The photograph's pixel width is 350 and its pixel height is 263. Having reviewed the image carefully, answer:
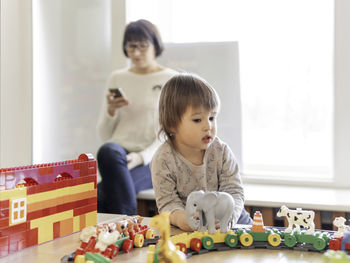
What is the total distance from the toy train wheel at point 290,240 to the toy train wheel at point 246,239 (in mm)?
69

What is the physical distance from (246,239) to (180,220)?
21 centimetres

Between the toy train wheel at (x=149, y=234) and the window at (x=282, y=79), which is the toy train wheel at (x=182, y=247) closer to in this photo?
the toy train wheel at (x=149, y=234)

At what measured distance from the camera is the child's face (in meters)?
1.17

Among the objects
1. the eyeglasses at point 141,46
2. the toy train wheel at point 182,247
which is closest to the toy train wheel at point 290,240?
the toy train wheel at point 182,247

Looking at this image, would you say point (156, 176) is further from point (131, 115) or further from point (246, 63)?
point (246, 63)

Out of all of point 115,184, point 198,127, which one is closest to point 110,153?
point 115,184

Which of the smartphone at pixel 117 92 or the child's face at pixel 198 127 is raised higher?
the smartphone at pixel 117 92

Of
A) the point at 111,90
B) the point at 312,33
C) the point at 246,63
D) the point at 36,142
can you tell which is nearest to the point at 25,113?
the point at 36,142

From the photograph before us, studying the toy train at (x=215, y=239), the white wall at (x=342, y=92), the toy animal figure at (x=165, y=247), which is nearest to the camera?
the toy animal figure at (x=165, y=247)

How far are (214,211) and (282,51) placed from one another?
4.97 ft

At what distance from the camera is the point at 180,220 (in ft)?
3.63

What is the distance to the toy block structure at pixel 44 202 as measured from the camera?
3.01ft

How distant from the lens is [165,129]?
128cm

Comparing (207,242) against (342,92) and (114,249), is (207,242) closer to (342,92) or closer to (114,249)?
(114,249)
